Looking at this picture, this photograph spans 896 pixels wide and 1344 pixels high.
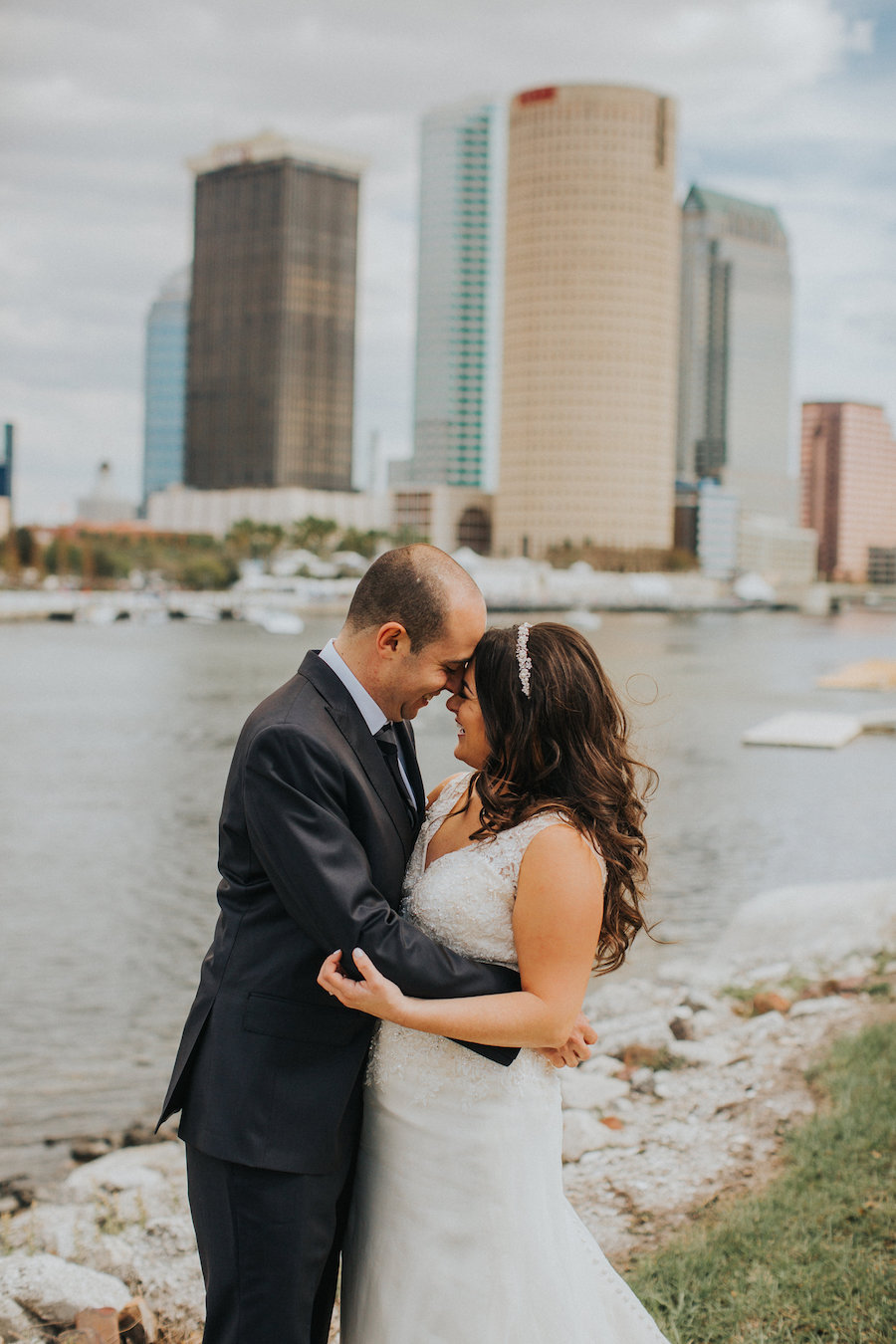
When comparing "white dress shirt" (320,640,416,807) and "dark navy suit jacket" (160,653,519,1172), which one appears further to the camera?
"white dress shirt" (320,640,416,807)

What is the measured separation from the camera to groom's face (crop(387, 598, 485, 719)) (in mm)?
2445

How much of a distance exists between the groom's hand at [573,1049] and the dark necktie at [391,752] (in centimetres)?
58

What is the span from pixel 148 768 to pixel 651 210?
144188mm

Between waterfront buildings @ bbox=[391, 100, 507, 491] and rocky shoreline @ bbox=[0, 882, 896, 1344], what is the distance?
176 meters

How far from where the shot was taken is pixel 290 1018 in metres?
2.33

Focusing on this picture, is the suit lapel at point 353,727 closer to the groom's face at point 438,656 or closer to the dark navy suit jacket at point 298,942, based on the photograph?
the dark navy suit jacket at point 298,942

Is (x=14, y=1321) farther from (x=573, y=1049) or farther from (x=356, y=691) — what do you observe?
(x=356, y=691)

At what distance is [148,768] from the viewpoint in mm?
23266

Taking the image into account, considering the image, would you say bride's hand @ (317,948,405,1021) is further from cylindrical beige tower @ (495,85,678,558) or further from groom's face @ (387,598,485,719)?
cylindrical beige tower @ (495,85,678,558)

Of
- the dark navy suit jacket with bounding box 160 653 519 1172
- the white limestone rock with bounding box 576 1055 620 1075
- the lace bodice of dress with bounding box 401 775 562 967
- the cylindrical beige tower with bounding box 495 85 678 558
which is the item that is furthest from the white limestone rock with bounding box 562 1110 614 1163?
the cylindrical beige tower with bounding box 495 85 678 558

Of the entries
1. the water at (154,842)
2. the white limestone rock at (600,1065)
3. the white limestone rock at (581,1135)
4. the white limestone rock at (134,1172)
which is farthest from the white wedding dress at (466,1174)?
the white limestone rock at (600,1065)

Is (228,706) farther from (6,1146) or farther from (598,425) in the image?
(598,425)

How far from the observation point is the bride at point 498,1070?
2.39 m

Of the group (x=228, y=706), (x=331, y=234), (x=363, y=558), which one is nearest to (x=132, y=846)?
(x=228, y=706)
